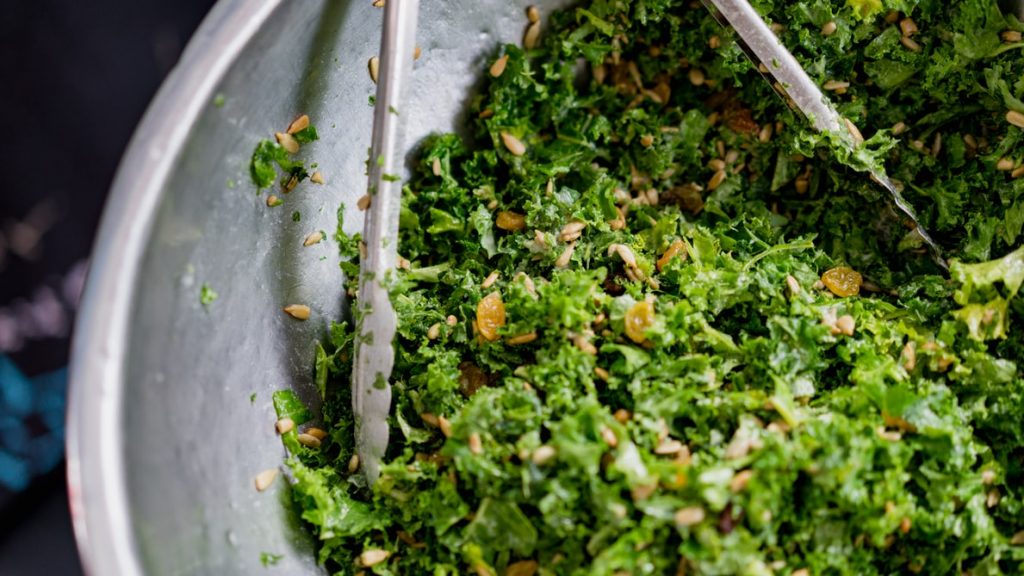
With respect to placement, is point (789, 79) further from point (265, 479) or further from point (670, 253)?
point (265, 479)

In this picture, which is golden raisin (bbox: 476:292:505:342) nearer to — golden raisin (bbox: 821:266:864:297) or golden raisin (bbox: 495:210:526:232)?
golden raisin (bbox: 495:210:526:232)

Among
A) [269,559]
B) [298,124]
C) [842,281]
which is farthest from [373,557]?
[842,281]

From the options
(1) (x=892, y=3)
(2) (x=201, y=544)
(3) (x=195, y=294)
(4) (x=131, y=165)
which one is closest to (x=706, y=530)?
(2) (x=201, y=544)

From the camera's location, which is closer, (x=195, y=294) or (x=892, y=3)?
(x=195, y=294)

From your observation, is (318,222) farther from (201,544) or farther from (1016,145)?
(1016,145)

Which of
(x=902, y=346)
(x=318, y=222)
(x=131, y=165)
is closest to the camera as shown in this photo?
(x=131, y=165)

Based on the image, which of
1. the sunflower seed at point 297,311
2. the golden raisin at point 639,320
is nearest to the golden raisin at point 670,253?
the golden raisin at point 639,320
